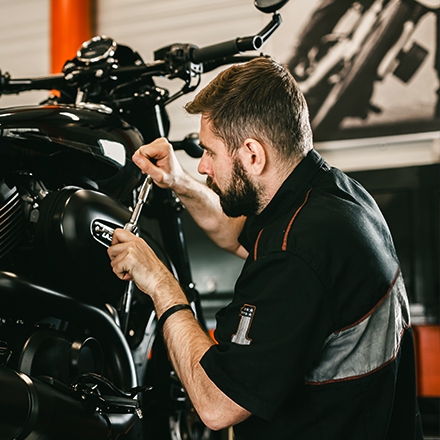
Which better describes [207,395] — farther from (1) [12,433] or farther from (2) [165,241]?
(2) [165,241]

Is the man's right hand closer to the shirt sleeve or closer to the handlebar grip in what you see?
the handlebar grip

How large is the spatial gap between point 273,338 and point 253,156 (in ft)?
1.31

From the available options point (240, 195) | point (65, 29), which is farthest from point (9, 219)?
point (65, 29)

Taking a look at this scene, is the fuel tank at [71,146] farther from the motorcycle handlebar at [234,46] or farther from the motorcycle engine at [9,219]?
the motorcycle handlebar at [234,46]

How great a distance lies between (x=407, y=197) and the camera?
3090 mm

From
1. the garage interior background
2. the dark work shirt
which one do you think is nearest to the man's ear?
the dark work shirt

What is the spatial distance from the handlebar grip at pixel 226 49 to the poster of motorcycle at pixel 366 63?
6.80 feet

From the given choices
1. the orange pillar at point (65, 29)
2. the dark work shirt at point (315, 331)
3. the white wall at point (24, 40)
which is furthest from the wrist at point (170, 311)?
the white wall at point (24, 40)

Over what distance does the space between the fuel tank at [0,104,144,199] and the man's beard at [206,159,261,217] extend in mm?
250

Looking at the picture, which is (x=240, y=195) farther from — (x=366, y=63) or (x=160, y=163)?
(x=366, y=63)

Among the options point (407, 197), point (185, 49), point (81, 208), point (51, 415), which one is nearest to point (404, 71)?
point (407, 197)

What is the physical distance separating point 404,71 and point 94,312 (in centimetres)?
267

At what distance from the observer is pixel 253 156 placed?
1205mm

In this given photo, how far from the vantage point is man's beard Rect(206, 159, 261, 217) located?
48.6 inches
